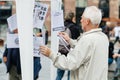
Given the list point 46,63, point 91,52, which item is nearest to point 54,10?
point 91,52

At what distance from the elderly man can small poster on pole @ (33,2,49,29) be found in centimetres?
76

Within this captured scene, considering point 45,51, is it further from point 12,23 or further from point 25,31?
point 12,23

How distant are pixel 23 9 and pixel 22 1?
0.29 ft

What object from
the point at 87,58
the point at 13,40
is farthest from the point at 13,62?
the point at 87,58

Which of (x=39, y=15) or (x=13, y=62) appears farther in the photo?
(x=13, y=62)

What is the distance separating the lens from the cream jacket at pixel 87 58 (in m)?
4.59

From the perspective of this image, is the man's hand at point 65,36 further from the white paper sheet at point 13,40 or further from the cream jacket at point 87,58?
the cream jacket at point 87,58

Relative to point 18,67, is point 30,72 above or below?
above

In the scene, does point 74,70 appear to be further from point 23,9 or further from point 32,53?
point 23,9

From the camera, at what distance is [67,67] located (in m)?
4.61

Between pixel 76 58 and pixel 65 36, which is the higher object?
pixel 65 36

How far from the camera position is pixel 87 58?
464 centimetres

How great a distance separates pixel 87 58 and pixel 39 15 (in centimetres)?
113

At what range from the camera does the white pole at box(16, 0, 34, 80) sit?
4934mm
